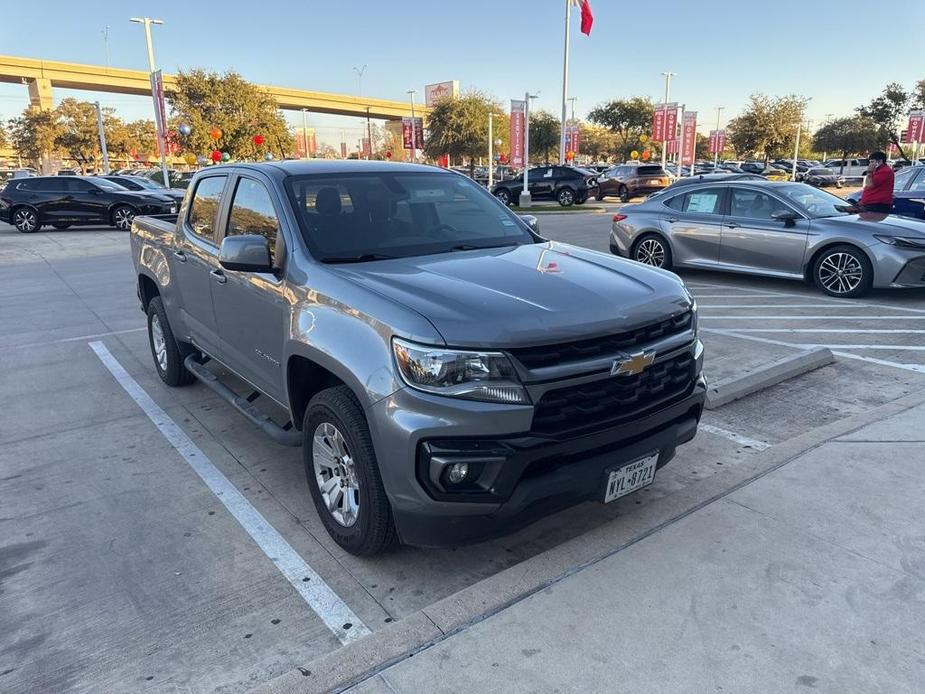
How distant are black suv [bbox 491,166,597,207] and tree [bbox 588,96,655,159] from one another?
34.4 metres

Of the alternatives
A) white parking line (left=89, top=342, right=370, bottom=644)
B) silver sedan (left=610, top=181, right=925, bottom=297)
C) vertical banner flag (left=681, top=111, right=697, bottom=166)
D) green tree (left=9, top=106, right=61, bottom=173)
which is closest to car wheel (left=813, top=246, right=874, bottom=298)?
silver sedan (left=610, top=181, right=925, bottom=297)

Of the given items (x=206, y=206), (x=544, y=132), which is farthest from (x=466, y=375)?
(x=544, y=132)

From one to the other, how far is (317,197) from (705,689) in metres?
3.01

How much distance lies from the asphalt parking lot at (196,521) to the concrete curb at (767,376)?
8cm

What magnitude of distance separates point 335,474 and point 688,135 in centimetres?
4150

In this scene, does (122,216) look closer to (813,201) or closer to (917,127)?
(813,201)

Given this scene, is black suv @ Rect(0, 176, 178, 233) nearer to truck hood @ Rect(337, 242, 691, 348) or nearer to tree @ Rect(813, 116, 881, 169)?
truck hood @ Rect(337, 242, 691, 348)

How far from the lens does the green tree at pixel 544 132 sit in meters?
56.9

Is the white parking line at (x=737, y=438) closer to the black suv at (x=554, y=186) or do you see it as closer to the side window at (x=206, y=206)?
the side window at (x=206, y=206)

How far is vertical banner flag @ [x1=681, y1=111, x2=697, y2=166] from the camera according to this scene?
39.2 m

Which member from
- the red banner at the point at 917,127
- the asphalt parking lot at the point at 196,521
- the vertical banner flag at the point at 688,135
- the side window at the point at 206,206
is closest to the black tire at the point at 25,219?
the asphalt parking lot at the point at 196,521

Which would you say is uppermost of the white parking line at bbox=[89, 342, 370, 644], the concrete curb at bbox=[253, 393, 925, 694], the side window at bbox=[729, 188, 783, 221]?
the side window at bbox=[729, 188, 783, 221]

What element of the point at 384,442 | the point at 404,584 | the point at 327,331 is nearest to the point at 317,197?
the point at 327,331

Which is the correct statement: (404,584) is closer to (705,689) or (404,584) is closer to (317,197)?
(705,689)
